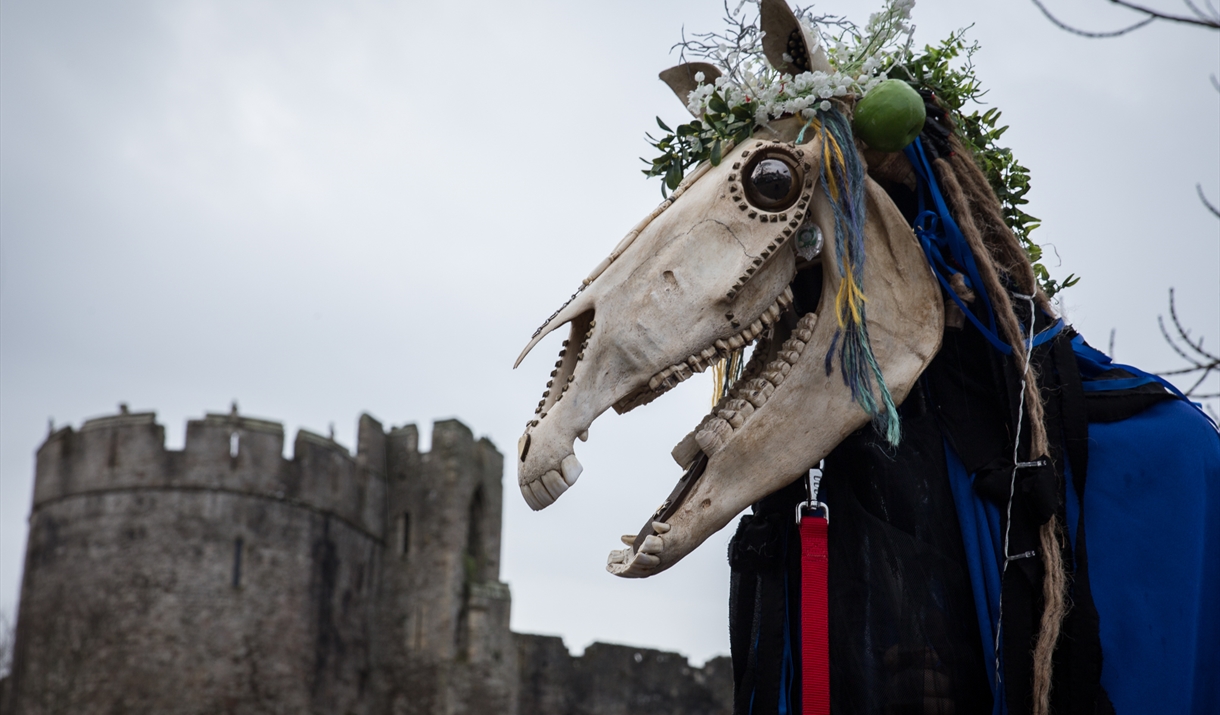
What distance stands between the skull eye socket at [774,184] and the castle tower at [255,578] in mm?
31081

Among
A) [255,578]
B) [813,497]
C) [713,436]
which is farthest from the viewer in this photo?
[255,578]

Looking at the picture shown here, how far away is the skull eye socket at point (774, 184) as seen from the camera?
8.90 feet

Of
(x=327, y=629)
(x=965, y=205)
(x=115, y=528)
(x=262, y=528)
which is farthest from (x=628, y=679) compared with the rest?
(x=965, y=205)

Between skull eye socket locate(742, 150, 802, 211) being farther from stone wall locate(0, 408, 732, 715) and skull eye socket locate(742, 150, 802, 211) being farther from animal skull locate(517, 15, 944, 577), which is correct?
stone wall locate(0, 408, 732, 715)

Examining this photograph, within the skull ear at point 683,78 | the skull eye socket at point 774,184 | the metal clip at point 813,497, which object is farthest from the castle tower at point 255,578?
the skull eye socket at point 774,184

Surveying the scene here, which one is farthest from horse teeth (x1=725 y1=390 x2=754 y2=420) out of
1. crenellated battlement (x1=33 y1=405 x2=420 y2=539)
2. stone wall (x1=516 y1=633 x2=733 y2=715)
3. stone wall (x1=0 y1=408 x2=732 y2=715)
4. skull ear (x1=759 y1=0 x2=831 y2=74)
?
stone wall (x1=516 y1=633 x2=733 y2=715)

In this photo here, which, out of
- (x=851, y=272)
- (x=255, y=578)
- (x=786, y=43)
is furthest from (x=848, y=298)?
(x=255, y=578)

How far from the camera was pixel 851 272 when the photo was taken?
267 centimetres

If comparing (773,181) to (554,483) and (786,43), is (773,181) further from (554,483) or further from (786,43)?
(554,483)

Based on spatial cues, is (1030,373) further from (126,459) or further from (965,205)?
(126,459)

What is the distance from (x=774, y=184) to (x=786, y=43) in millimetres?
382

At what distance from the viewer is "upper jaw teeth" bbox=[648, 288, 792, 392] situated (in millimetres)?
2576

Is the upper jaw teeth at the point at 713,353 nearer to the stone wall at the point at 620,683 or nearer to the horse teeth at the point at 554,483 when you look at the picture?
the horse teeth at the point at 554,483

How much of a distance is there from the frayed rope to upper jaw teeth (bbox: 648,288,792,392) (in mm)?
129
